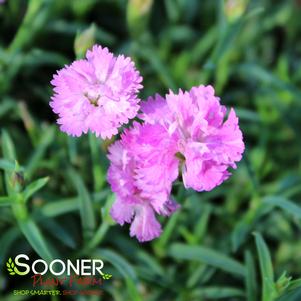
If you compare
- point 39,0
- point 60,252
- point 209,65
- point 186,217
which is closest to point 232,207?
point 186,217

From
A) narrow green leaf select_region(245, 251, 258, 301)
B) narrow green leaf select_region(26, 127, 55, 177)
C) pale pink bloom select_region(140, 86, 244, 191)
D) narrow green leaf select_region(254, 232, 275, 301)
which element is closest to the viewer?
pale pink bloom select_region(140, 86, 244, 191)

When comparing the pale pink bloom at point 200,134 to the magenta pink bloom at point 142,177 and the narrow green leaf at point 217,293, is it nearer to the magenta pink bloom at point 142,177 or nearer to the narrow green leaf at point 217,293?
the magenta pink bloom at point 142,177

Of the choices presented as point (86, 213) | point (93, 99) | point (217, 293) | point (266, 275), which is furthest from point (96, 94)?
point (217, 293)

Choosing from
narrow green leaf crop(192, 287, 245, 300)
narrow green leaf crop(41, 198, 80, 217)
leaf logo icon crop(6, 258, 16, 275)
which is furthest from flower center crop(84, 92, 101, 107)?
Result: narrow green leaf crop(192, 287, 245, 300)

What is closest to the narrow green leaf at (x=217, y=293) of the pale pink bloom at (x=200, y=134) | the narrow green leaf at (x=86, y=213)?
the narrow green leaf at (x=86, y=213)

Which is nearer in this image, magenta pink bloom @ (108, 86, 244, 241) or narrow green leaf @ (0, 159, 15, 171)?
magenta pink bloom @ (108, 86, 244, 241)

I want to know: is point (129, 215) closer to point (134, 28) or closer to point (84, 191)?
point (84, 191)

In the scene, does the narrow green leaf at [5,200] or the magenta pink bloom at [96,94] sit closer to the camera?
the magenta pink bloom at [96,94]

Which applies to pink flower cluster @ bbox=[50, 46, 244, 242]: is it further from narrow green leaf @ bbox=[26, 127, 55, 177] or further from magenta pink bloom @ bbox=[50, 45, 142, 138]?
narrow green leaf @ bbox=[26, 127, 55, 177]
